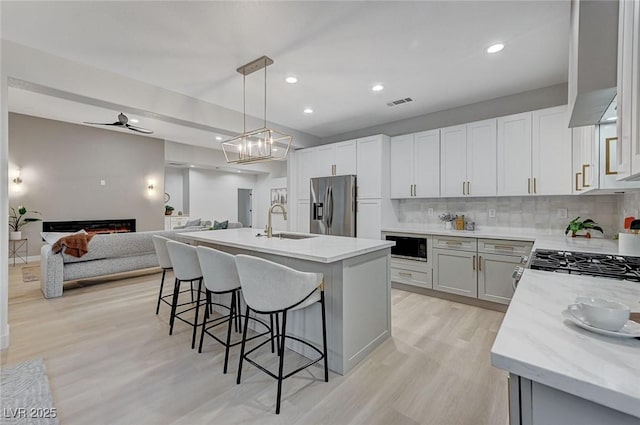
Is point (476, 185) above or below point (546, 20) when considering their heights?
below

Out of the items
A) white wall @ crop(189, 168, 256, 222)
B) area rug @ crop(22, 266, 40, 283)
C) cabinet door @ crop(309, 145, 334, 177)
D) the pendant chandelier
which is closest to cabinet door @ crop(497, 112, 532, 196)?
cabinet door @ crop(309, 145, 334, 177)

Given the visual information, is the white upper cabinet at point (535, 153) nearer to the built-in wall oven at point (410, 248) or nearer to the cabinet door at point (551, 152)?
the cabinet door at point (551, 152)

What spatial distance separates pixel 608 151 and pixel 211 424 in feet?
10.3

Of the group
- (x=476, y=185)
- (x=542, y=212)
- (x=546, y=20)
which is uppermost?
(x=546, y=20)

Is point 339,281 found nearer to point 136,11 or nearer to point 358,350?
point 358,350

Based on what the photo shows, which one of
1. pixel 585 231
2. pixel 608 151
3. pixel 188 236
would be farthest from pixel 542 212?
pixel 188 236

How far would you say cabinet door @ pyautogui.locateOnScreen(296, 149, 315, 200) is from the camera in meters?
5.26

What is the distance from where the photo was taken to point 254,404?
176cm

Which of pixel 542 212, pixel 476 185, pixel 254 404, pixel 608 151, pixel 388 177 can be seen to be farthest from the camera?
pixel 388 177

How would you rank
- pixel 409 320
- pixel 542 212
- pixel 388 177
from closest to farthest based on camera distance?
pixel 409 320 → pixel 542 212 → pixel 388 177

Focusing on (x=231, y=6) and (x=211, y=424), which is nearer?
(x=211, y=424)

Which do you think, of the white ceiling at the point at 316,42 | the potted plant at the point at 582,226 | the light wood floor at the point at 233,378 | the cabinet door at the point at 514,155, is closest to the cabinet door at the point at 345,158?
the white ceiling at the point at 316,42

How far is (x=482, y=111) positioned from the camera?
3920 mm

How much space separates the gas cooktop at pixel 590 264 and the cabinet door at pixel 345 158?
298cm
